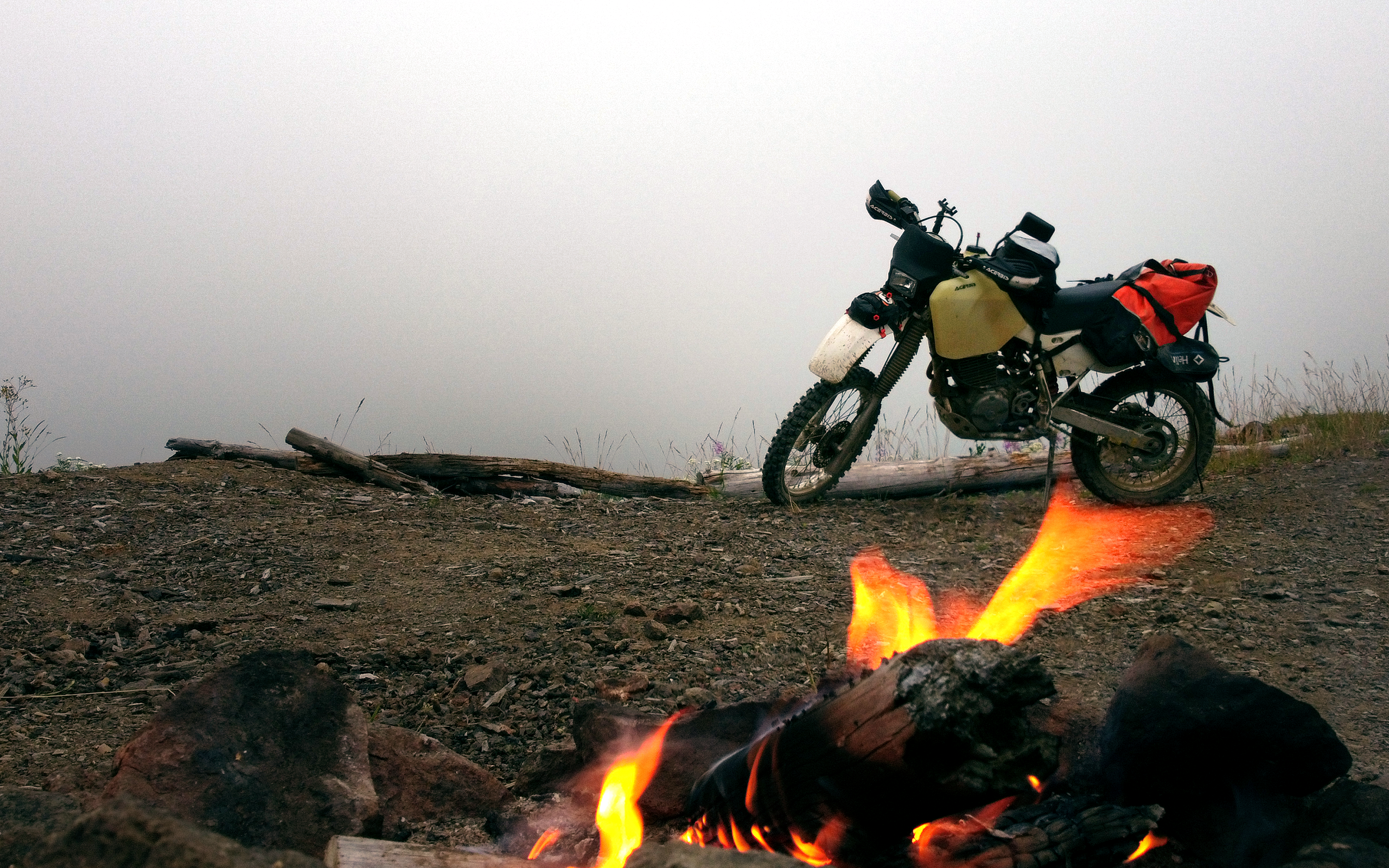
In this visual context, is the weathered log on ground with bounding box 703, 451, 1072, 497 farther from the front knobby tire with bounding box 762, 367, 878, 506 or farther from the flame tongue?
the flame tongue

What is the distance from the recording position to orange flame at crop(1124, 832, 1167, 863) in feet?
6.37

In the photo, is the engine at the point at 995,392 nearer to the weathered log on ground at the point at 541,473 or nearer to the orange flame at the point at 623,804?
the weathered log on ground at the point at 541,473

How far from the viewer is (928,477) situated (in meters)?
6.98

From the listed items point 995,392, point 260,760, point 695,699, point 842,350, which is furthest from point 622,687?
point 995,392

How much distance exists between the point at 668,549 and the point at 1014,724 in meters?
3.60

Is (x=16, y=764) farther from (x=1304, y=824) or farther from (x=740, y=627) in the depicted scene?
(x=1304, y=824)

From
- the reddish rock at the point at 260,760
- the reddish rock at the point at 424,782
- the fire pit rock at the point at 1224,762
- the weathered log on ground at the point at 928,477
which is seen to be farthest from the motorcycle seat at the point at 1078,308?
the reddish rock at the point at 260,760

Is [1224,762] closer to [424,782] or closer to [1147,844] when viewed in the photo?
[1147,844]

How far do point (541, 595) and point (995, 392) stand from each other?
11.2ft

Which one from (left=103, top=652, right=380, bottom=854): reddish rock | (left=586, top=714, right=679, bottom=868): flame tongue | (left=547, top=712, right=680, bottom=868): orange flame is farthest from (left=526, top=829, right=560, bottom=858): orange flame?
(left=103, top=652, right=380, bottom=854): reddish rock

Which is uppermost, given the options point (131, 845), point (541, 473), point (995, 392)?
point (995, 392)

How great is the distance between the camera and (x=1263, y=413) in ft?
28.2

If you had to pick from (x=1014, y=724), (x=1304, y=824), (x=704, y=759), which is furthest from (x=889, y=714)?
(x=1304, y=824)

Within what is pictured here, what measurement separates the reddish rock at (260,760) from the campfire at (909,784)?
0.50 m
